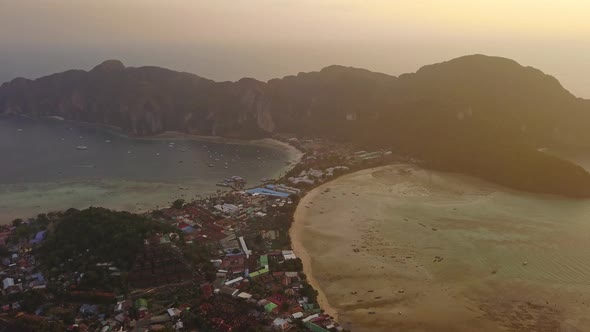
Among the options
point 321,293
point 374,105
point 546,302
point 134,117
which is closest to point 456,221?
point 546,302

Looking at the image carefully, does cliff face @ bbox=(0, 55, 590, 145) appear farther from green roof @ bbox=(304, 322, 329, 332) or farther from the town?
green roof @ bbox=(304, 322, 329, 332)

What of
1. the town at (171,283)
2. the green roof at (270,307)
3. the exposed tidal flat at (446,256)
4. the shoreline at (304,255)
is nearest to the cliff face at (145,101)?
the exposed tidal flat at (446,256)

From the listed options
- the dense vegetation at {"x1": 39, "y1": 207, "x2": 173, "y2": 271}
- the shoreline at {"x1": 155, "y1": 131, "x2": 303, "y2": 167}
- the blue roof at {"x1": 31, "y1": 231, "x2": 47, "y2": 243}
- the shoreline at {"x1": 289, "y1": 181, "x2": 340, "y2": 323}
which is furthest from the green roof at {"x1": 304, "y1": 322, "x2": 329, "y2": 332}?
the shoreline at {"x1": 155, "y1": 131, "x2": 303, "y2": 167}

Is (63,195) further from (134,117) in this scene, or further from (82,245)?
(134,117)

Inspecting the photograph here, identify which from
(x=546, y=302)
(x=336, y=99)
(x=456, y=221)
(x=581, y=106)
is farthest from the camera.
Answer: (x=336, y=99)

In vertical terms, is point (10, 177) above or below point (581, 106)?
below

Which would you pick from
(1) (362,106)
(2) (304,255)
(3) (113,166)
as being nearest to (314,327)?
(2) (304,255)

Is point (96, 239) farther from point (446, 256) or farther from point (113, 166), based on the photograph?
point (113, 166)
